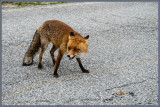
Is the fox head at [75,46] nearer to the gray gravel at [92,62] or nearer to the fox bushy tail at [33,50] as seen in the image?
the gray gravel at [92,62]

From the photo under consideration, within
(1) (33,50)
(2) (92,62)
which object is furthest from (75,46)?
(1) (33,50)

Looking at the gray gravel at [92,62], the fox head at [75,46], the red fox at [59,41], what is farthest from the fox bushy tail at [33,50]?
the fox head at [75,46]

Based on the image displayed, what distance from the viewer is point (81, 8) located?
1040 centimetres

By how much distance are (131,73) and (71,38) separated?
1518 mm

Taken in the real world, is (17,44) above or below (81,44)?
below

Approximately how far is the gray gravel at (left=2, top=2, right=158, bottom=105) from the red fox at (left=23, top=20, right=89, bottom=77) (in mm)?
247

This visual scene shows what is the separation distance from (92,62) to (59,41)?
3.54ft

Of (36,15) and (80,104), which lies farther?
(36,15)

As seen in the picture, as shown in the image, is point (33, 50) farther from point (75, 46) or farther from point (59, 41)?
point (75, 46)

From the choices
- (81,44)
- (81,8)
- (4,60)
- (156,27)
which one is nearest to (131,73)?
(81,44)

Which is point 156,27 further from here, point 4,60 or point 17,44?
point 4,60

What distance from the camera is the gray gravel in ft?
14.1

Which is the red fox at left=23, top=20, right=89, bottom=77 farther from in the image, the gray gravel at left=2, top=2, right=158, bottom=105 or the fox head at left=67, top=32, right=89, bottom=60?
the gray gravel at left=2, top=2, right=158, bottom=105

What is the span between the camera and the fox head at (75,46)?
15.1 feet
